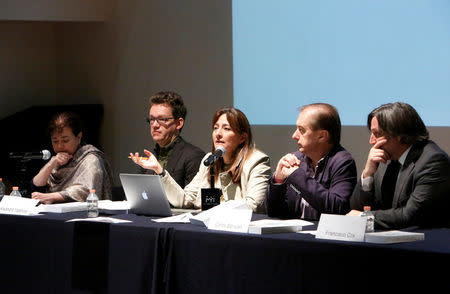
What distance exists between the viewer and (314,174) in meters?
3.14

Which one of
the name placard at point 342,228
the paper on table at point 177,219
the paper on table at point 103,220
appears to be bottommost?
the paper on table at point 103,220

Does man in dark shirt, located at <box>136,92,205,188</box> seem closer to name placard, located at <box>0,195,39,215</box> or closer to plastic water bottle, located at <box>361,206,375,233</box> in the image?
name placard, located at <box>0,195,39,215</box>

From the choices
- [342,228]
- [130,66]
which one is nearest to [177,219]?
[342,228]

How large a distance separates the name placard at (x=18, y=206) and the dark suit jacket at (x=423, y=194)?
1604 millimetres

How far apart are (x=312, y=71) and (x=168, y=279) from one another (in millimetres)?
2254

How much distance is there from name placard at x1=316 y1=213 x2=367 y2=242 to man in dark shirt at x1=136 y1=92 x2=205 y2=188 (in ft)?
5.15

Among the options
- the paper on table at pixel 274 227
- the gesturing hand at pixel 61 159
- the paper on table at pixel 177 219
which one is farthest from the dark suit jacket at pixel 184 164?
the paper on table at pixel 274 227

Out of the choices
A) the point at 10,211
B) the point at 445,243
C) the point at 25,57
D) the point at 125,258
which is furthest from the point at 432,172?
the point at 25,57

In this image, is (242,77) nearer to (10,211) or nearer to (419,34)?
(419,34)

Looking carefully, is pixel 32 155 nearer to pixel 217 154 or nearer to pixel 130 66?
pixel 217 154

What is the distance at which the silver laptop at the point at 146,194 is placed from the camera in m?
3.06

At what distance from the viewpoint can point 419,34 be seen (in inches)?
153

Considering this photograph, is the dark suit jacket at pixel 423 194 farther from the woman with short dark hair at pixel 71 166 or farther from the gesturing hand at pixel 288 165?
the woman with short dark hair at pixel 71 166

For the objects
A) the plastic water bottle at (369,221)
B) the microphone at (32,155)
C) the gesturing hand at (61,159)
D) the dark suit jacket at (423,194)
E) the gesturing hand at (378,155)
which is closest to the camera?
the plastic water bottle at (369,221)
